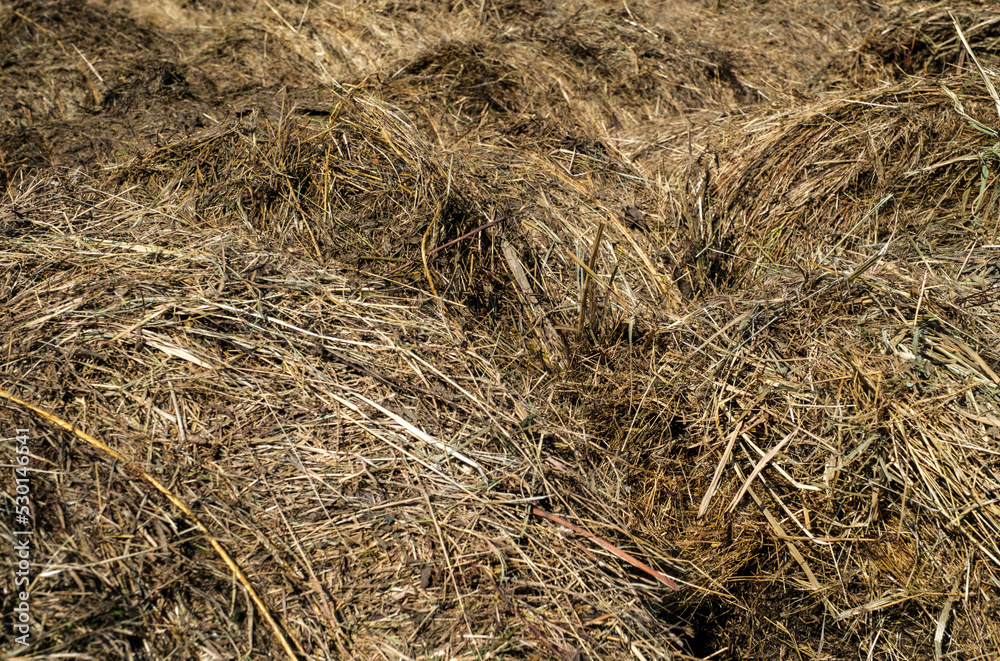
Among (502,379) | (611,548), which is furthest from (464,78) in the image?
(611,548)

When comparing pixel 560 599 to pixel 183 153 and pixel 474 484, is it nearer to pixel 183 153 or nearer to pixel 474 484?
pixel 474 484

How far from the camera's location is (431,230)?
2471mm

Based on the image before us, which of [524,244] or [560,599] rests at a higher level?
[524,244]

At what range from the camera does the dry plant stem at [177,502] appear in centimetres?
167

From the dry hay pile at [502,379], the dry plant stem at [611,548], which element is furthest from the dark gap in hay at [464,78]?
the dry plant stem at [611,548]

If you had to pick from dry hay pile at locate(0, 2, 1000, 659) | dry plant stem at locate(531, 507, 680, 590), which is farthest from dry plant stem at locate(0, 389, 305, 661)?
dry plant stem at locate(531, 507, 680, 590)

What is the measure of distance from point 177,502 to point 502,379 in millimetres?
1005

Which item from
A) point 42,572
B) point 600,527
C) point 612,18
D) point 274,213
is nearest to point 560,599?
point 600,527

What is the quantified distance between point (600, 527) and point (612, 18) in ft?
10.4

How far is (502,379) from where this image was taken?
7.38ft

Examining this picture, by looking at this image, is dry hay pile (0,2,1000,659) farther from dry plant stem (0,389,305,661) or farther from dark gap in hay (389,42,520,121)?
dark gap in hay (389,42,520,121)

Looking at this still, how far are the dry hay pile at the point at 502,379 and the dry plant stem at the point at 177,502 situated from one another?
1 centimetres

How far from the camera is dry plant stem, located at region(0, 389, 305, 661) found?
5.48 ft

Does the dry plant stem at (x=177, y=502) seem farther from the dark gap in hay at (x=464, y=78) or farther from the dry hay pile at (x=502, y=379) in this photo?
the dark gap in hay at (x=464, y=78)
